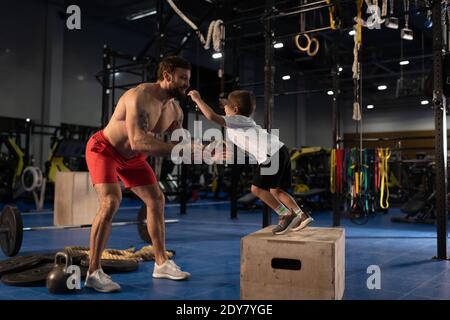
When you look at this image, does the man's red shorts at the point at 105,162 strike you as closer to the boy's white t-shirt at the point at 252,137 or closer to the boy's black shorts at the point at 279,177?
the boy's white t-shirt at the point at 252,137

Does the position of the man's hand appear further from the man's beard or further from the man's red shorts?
the man's red shorts

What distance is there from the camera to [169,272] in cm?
253

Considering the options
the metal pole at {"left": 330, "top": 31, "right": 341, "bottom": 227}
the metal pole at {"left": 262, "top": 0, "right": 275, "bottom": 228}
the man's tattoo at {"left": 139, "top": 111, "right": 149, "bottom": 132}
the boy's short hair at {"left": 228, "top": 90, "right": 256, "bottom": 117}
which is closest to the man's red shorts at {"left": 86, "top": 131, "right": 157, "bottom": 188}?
the man's tattoo at {"left": 139, "top": 111, "right": 149, "bottom": 132}

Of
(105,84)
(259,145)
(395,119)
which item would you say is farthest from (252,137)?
(395,119)

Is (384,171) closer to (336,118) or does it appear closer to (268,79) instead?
(336,118)

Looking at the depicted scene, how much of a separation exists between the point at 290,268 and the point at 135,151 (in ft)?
3.31

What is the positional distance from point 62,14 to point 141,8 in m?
1.90

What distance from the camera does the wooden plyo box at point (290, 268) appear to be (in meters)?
1.82

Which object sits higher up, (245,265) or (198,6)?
(198,6)

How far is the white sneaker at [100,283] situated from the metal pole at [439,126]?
8.10 ft

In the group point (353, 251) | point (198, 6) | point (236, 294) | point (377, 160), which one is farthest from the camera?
point (198, 6)
